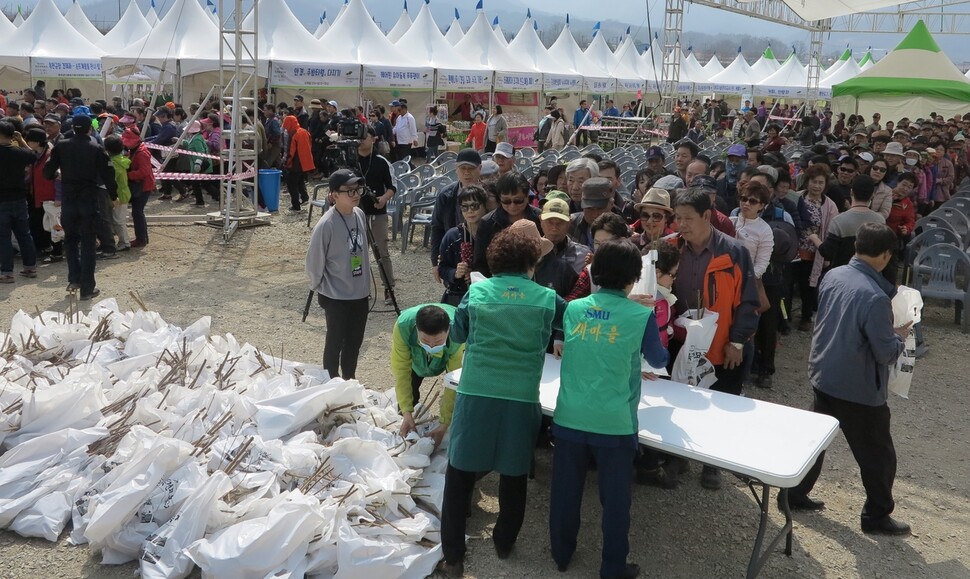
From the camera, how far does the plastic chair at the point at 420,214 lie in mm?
10047

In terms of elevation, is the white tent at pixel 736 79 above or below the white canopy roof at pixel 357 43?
above

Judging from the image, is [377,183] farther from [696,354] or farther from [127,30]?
[127,30]

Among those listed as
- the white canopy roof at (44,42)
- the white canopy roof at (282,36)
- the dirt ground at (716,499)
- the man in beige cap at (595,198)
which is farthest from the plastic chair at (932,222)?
the white canopy roof at (44,42)

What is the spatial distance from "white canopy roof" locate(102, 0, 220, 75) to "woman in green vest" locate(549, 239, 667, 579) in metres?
16.3

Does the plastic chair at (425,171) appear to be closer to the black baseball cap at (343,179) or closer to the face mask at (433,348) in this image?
the black baseball cap at (343,179)

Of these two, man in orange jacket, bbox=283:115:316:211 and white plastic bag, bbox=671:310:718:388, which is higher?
man in orange jacket, bbox=283:115:316:211

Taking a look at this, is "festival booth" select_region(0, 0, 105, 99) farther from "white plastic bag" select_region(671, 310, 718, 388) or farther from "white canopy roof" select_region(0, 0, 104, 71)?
"white plastic bag" select_region(671, 310, 718, 388)

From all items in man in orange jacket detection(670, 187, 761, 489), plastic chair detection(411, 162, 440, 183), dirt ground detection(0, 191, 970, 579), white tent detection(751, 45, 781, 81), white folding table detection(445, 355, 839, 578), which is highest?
white tent detection(751, 45, 781, 81)

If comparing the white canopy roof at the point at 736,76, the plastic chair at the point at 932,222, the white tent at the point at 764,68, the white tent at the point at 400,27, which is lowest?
the plastic chair at the point at 932,222

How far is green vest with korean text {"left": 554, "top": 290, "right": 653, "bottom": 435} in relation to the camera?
10.3 ft

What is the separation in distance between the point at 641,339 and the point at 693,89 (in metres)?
35.3

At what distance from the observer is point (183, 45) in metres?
17.6

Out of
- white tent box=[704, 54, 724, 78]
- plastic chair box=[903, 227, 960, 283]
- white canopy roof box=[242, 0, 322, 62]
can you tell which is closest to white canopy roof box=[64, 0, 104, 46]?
white canopy roof box=[242, 0, 322, 62]

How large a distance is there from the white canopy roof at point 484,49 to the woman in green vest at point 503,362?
2010cm
